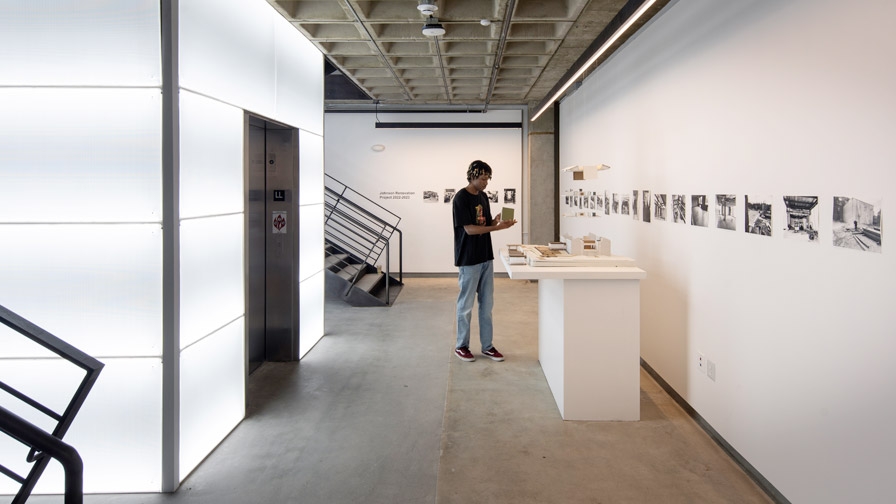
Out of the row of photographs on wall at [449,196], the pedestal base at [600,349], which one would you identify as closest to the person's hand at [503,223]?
the pedestal base at [600,349]

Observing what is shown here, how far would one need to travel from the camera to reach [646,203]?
5.48 meters

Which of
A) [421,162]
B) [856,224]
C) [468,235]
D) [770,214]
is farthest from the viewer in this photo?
[421,162]

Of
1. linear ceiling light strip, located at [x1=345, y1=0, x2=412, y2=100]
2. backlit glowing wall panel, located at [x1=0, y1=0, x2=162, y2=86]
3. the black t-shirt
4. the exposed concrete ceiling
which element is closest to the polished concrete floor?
the black t-shirt

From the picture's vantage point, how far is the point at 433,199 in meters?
12.0

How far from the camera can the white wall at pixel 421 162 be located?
11.9 m

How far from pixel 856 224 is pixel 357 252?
31.8 feet

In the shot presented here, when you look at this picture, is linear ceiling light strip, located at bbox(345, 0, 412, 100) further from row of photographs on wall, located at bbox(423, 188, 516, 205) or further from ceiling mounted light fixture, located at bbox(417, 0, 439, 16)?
row of photographs on wall, located at bbox(423, 188, 516, 205)

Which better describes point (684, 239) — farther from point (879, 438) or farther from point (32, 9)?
point (32, 9)

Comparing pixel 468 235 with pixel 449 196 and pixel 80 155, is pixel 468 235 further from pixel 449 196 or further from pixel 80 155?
pixel 449 196

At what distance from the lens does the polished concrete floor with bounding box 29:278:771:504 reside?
3.15m

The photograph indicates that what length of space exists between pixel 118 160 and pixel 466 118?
940cm

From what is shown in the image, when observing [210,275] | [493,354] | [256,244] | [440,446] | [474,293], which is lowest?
[440,446]

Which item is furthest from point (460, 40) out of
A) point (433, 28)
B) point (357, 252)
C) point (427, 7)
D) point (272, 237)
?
point (357, 252)

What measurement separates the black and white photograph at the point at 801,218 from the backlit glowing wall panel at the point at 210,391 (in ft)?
10.6
